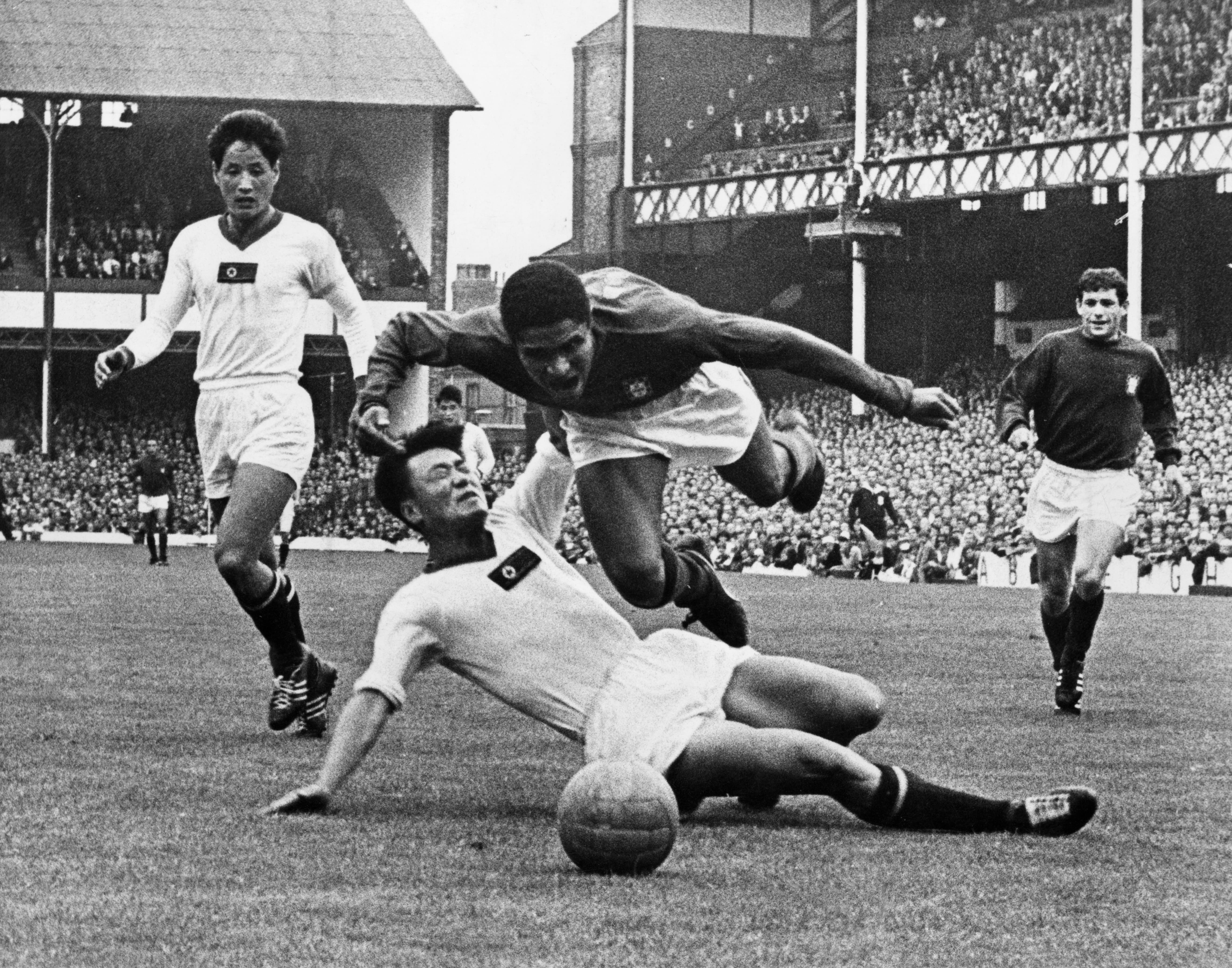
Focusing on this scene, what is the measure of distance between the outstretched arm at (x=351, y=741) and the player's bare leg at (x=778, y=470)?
2.49m

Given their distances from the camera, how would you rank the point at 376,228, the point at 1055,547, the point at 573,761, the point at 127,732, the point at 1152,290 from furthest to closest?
the point at 376,228 < the point at 1152,290 < the point at 1055,547 < the point at 127,732 < the point at 573,761

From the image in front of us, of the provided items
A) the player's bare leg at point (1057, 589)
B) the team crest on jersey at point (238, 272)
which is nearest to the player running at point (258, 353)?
the team crest on jersey at point (238, 272)

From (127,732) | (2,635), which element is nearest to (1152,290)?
(2,635)

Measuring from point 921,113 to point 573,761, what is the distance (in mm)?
42837

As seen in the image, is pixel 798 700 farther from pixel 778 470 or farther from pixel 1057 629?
pixel 1057 629

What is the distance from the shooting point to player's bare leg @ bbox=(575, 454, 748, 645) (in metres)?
8.55

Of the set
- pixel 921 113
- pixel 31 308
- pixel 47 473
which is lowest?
pixel 47 473

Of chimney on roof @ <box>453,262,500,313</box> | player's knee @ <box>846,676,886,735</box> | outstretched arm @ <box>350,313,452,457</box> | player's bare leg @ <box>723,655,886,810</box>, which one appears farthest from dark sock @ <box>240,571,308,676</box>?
chimney on roof @ <box>453,262,500,313</box>

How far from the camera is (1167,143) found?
141 ft

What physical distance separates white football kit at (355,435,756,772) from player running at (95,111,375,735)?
8.76 ft

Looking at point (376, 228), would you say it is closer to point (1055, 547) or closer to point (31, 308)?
point (31, 308)

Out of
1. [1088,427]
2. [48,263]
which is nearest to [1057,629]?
[1088,427]

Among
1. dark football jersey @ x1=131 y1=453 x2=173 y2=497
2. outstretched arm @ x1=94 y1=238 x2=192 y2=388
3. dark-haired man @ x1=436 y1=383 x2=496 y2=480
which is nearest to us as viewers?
outstretched arm @ x1=94 y1=238 x2=192 y2=388

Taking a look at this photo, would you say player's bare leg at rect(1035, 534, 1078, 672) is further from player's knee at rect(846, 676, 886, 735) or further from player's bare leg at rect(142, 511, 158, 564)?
player's bare leg at rect(142, 511, 158, 564)
